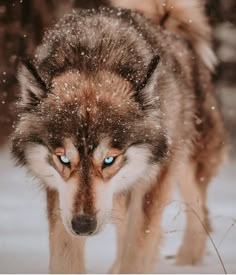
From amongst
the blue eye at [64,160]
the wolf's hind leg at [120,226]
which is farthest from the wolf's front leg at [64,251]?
the blue eye at [64,160]

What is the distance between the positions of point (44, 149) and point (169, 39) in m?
0.68

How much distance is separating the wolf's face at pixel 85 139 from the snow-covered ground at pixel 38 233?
16 cm

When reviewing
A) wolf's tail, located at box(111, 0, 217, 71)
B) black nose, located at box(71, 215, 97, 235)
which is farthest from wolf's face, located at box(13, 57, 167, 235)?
wolf's tail, located at box(111, 0, 217, 71)

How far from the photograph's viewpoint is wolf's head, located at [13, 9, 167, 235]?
6.88 feet

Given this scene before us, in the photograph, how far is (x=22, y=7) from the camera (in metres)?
2.43

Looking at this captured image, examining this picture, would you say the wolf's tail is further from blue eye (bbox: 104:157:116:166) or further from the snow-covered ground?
blue eye (bbox: 104:157:116:166)

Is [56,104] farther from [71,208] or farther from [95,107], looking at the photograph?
[71,208]

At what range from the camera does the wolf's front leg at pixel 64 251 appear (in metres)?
2.33

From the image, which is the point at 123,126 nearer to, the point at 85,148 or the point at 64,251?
the point at 85,148

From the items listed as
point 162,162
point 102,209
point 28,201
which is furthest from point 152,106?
point 28,201

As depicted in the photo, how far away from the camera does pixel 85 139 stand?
210 cm

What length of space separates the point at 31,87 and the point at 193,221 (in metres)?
0.78

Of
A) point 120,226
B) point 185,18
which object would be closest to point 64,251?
point 120,226

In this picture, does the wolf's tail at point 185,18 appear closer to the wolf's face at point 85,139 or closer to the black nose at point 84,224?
the wolf's face at point 85,139
